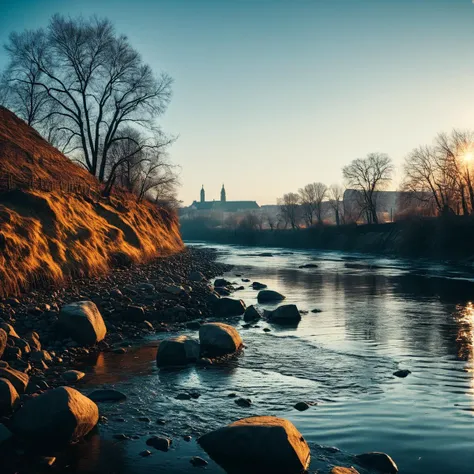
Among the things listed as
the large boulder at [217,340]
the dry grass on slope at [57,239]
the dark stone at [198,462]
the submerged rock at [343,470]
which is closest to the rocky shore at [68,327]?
the dry grass on slope at [57,239]

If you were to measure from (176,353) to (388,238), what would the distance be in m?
56.3

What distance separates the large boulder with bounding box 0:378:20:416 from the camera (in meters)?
7.04

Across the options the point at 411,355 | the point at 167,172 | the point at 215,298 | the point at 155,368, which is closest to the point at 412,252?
the point at 167,172

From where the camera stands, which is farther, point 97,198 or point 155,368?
point 97,198

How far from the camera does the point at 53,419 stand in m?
6.40

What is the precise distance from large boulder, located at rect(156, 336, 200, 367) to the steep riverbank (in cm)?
3700

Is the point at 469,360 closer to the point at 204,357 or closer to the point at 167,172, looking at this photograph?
the point at 204,357

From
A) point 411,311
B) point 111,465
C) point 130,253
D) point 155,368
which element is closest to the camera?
point 111,465

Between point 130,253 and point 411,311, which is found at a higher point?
point 130,253

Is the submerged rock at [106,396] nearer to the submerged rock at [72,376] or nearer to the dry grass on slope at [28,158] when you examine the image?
the submerged rock at [72,376]

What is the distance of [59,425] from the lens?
641 centimetres

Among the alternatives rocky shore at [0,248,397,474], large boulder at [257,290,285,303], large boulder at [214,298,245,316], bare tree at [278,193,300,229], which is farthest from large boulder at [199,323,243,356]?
bare tree at [278,193,300,229]

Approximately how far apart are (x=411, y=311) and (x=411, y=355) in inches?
270

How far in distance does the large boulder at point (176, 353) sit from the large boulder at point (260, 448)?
4.06 metres
